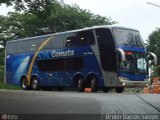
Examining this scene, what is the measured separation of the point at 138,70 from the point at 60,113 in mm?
18973

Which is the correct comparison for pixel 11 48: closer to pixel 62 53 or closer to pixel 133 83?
pixel 62 53

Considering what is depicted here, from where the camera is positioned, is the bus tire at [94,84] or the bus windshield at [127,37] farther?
the bus tire at [94,84]

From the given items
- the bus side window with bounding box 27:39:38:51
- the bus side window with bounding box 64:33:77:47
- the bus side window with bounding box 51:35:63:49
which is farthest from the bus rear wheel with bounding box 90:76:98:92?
the bus side window with bounding box 27:39:38:51

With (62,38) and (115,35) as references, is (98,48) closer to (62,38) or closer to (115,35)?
(115,35)

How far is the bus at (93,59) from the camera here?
29156mm

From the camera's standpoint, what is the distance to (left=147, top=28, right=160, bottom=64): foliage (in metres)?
66.8

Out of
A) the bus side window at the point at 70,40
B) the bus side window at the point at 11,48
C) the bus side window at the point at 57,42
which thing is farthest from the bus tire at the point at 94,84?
the bus side window at the point at 11,48

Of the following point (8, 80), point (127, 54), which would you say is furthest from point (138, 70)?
point (8, 80)

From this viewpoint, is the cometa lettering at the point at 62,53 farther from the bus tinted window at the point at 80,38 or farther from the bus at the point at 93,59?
the bus tinted window at the point at 80,38

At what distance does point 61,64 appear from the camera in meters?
32.8

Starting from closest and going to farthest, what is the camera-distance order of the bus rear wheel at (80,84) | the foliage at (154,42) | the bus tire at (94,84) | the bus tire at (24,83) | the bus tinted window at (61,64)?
the bus tire at (94,84) → the bus rear wheel at (80,84) → the bus tinted window at (61,64) → the bus tire at (24,83) → the foliage at (154,42)

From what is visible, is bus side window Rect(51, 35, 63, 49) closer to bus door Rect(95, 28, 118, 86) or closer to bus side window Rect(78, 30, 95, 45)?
bus side window Rect(78, 30, 95, 45)

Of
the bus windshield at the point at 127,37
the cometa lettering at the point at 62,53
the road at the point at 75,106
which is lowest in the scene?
the road at the point at 75,106

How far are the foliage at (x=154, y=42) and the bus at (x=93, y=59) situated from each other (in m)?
32.9
